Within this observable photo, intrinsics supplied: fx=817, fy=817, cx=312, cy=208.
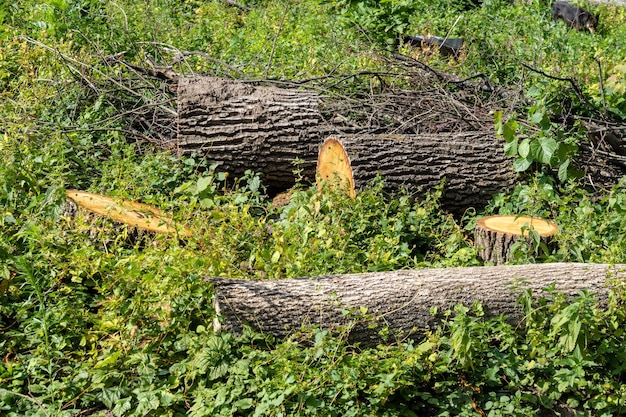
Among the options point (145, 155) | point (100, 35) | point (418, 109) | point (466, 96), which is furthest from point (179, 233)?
point (100, 35)

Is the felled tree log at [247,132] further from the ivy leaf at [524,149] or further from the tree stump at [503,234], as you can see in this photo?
the tree stump at [503,234]

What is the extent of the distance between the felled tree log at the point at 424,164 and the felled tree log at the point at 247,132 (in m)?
0.27

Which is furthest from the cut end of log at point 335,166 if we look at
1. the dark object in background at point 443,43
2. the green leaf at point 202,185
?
the dark object in background at point 443,43

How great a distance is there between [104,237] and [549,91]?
4.21 m

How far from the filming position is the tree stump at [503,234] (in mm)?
5426

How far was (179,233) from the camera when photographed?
5145mm

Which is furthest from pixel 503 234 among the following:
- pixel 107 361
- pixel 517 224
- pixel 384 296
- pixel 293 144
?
pixel 107 361

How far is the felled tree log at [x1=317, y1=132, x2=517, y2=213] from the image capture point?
621 cm

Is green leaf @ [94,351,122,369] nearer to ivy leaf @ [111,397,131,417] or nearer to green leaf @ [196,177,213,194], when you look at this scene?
ivy leaf @ [111,397,131,417]

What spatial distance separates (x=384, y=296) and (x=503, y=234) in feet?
4.84

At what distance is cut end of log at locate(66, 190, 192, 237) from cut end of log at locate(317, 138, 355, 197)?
4.20 ft

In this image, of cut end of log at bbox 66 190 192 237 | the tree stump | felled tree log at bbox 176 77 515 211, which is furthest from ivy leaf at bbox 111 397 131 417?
felled tree log at bbox 176 77 515 211

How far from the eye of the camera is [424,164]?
634 centimetres

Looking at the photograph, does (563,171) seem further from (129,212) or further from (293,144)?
(129,212)
